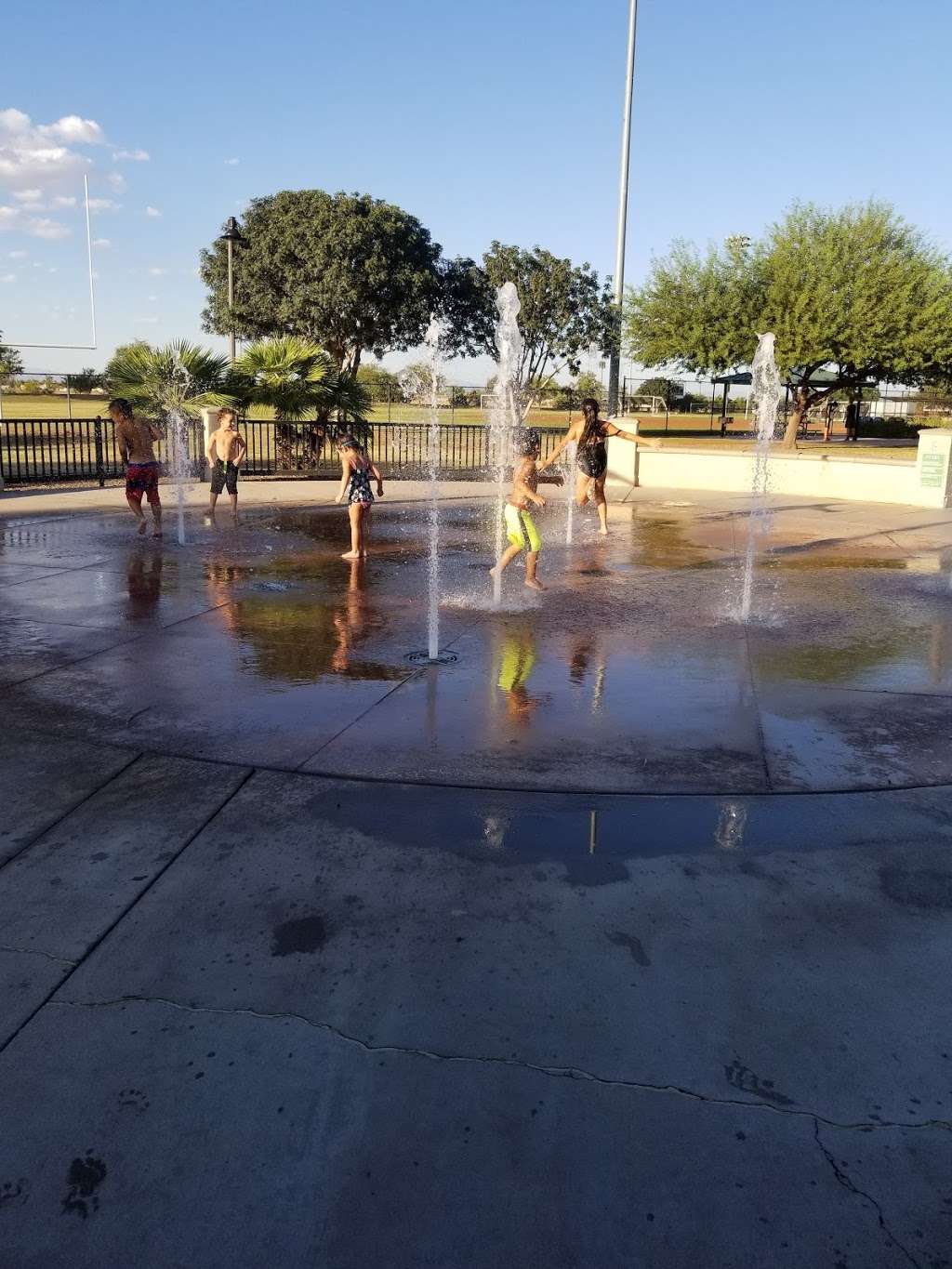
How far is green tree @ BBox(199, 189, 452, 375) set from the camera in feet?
119

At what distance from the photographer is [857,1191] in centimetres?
254

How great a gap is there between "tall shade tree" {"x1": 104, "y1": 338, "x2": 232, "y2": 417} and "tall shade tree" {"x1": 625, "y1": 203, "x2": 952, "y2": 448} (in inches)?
722

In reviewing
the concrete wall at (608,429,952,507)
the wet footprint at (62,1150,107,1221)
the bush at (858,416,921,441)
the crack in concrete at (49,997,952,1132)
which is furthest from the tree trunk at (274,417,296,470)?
the bush at (858,416,921,441)

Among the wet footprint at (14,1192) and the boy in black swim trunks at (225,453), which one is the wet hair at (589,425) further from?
the wet footprint at (14,1192)

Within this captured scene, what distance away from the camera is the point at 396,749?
18.4 feet

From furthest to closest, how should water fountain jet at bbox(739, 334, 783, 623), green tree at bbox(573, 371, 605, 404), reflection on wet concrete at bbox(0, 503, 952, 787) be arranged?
green tree at bbox(573, 371, 605, 404) < water fountain jet at bbox(739, 334, 783, 623) < reflection on wet concrete at bbox(0, 503, 952, 787)

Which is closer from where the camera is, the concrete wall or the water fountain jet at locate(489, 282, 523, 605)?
the water fountain jet at locate(489, 282, 523, 605)

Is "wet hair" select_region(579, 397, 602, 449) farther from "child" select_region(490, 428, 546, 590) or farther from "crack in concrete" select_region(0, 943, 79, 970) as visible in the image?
"crack in concrete" select_region(0, 943, 79, 970)

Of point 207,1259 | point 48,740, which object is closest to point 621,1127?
point 207,1259

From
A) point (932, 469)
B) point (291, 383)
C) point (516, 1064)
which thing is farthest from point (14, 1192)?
point (291, 383)

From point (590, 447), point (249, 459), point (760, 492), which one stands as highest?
point (590, 447)

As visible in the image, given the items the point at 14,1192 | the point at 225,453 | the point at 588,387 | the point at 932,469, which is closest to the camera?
the point at 14,1192

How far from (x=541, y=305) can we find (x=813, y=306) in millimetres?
10363

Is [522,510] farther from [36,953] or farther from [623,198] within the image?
[623,198]
